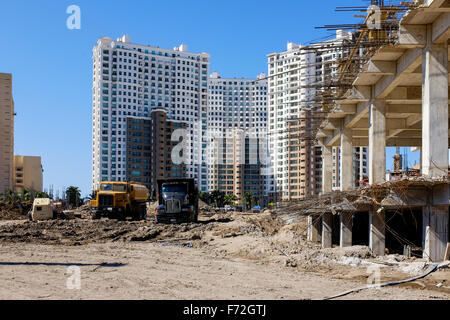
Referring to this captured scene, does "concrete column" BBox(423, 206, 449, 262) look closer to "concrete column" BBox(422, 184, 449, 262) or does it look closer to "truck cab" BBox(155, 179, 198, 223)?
"concrete column" BBox(422, 184, 449, 262)

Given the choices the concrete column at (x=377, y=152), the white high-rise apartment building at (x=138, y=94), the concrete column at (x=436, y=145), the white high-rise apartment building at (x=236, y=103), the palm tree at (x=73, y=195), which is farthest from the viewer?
the white high-rise apartment building at (x=236, y=103)

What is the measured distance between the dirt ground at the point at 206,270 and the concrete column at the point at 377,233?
1416mm

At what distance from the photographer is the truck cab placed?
102ft

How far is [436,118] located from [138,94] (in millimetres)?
123132

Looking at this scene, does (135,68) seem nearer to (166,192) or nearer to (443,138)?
(166,192)

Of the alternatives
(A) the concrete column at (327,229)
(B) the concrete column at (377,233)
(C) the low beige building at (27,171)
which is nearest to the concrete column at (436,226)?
(B) the concrete column at (377,233)

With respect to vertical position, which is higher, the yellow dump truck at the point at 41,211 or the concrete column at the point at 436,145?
the concrete column at the point at 436,145

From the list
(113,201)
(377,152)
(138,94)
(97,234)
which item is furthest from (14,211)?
(138,94)

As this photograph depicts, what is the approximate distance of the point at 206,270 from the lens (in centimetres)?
1318

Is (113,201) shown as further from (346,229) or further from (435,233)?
(435,233)

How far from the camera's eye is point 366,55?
62.7ft

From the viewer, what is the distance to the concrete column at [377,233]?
52.5 ft

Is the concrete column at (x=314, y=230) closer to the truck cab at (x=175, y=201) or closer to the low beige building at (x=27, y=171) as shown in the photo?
the truck cab at (x=175, y=201)
